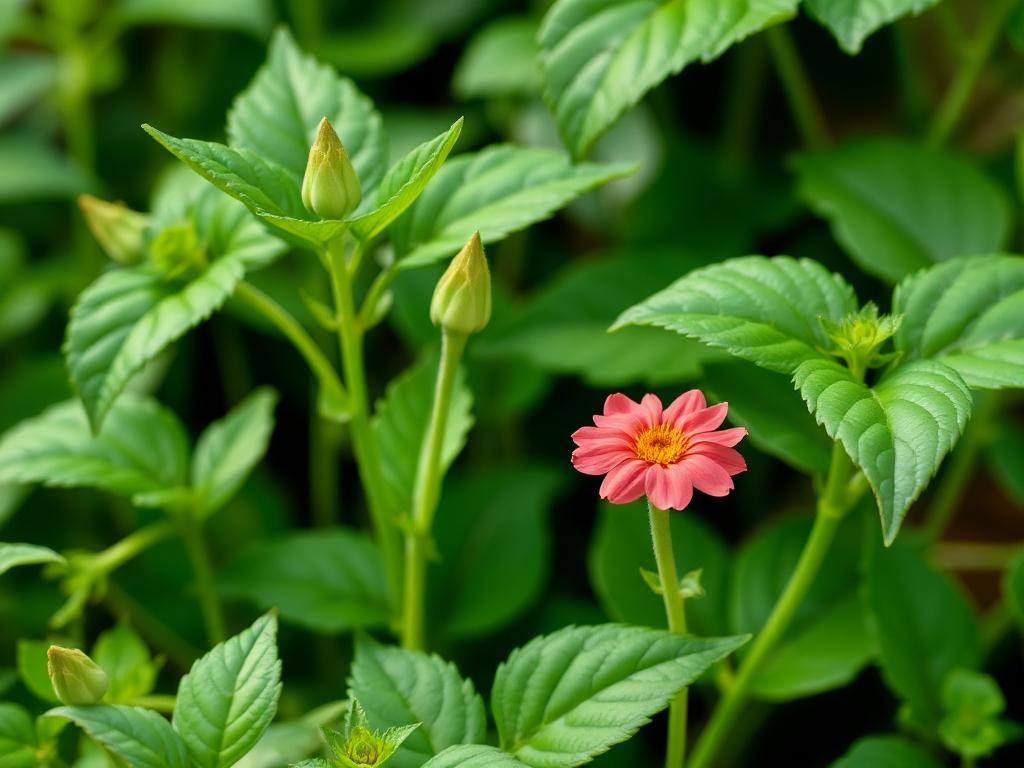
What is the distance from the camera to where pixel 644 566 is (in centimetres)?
93

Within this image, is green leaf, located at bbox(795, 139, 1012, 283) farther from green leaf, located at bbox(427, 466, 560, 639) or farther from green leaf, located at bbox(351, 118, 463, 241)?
green leaf, located at bbox(351, 118, 463, 241)

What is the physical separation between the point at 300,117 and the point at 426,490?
0.88ft

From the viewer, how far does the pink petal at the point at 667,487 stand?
1.86 feet

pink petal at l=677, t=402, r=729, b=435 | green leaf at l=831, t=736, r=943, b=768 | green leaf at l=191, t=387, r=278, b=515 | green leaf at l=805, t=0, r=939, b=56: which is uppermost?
green leaf at l=805, t=0, r=939, b=56

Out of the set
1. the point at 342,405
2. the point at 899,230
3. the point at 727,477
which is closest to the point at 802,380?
the point at 727,477

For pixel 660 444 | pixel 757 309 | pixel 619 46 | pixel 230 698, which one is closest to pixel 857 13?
pixel 619 46

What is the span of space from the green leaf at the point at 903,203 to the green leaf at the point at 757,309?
297 millimetres

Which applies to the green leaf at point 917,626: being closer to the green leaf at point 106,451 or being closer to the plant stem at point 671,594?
the plant stem at point 671,594

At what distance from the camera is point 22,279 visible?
4.31ft

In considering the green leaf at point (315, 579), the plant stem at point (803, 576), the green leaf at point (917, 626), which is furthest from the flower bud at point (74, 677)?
the green leaf at point (917, 626)

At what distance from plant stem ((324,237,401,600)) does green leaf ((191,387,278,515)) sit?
5.2 inches

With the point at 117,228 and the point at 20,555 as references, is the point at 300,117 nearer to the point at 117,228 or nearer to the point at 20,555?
the point at 117,228

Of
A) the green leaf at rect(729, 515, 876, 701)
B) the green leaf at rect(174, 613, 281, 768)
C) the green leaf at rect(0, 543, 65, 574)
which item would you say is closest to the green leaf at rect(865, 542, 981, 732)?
the green leaf at rect(729, 515, 876, 701)

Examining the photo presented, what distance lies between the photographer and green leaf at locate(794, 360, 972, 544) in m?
0.55
